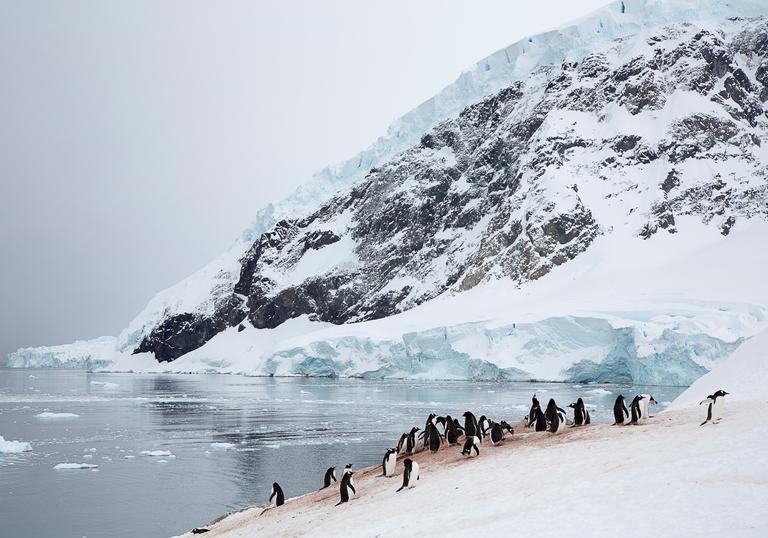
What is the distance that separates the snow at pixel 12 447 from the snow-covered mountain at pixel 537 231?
5415 centimetres

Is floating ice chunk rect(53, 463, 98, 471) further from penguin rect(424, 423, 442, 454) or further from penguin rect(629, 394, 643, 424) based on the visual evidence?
penguin rect(629, 394, 643, 424)

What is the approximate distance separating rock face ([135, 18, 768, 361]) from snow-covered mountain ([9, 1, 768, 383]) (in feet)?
1.37

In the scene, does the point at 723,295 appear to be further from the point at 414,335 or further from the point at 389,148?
the point at 389,148

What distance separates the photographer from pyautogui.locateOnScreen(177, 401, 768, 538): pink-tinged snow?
28.7 feet

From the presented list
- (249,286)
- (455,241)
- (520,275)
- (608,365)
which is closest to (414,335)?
(608,365)

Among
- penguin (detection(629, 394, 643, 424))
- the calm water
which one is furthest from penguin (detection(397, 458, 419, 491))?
the calm water

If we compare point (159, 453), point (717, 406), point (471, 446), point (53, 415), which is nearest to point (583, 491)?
point (471, 446)

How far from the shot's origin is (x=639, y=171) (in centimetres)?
13225

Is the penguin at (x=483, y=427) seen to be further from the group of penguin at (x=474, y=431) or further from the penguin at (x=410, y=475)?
the penguin at (x=410, y=475)

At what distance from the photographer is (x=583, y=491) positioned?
10445mm

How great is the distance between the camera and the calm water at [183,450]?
2112cm

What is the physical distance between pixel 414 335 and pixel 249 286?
10175cm

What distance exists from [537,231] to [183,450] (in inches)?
3857

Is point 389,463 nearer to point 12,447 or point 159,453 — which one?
point 159,453
